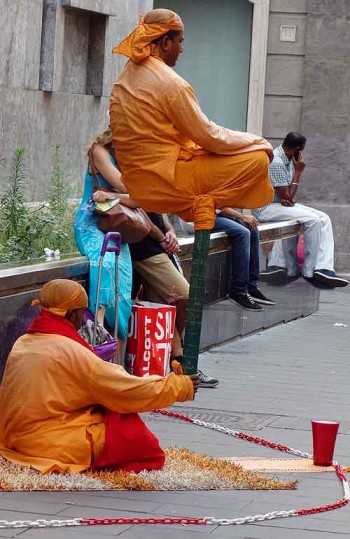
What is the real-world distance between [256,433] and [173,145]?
2.51 meters

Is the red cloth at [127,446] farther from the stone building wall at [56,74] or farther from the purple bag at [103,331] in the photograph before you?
the stone building wall at [56,74]

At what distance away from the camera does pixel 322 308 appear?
16.1 metres

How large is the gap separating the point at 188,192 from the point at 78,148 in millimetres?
7926

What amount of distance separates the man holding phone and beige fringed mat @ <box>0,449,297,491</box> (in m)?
7.30

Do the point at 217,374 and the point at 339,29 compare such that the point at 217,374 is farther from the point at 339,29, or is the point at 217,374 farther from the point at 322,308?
the point at 339,29

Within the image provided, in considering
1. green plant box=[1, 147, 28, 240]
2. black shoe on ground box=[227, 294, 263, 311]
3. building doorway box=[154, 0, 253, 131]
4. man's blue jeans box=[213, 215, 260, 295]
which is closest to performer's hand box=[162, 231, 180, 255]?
green plant box=[1, 147, 28, 240]

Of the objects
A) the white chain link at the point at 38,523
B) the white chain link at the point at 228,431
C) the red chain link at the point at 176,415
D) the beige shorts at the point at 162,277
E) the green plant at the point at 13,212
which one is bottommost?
the red chain link at the point at 176,415

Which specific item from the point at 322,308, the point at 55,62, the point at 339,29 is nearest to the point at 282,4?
the point at 339,29

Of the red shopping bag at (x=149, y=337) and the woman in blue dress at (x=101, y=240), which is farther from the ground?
the woman in blue dress at (x=101, y=240)

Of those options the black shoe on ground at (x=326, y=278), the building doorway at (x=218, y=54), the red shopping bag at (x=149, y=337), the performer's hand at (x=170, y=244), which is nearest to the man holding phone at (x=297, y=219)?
the black shoe on ground at (x=326, y=278)

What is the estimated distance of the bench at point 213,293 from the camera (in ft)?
27.7

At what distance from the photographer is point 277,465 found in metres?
7.58

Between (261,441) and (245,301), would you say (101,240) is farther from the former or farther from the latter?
(245,301)

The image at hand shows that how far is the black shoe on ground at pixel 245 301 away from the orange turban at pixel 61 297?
5.33 meters
